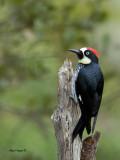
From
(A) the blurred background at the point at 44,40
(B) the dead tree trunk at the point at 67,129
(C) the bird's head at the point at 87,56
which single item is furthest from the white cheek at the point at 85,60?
(B) the dead tree trunk at the point at 67,129

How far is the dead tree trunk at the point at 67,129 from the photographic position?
140 inches

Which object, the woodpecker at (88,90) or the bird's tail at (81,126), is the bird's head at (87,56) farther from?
the bird's tail at (81,126)

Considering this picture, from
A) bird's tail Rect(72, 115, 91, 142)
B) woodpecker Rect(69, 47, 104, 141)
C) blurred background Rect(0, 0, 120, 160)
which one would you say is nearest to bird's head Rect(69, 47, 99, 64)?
woodpecker Rect(69, 47, 104, 141)

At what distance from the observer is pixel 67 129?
358cm

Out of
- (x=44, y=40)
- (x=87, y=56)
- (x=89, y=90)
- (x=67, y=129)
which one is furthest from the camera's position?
(x=44, y=40)

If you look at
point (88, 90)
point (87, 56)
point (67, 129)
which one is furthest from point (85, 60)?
point (67, 129)

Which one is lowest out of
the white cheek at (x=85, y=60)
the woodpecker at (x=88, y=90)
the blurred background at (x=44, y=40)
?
the woodpecker at (x=88, y=90)

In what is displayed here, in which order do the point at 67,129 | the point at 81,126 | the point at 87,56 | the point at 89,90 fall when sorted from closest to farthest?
the point at 67,129
the point at 81,126
the point at 89,90
the point at 87,56

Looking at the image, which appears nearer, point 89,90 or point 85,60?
point 89,90

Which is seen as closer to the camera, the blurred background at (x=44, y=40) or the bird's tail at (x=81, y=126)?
the bird's tail at (x=81, y=126)

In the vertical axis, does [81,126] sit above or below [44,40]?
below

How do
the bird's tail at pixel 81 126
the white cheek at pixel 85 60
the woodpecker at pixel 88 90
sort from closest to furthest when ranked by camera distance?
the bird's tail at pixel 81 126 < the woodpecker at pixel 88 90 < the white cheek at pixel 85 60

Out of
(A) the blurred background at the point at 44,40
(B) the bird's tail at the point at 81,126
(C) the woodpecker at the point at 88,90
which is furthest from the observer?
(A) the blurred background at the point at 44,40

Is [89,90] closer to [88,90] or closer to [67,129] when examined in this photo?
[88,90]
